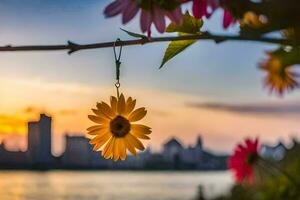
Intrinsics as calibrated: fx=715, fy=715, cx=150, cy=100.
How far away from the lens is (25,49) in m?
0.31

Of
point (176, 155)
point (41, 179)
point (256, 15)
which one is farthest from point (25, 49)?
point (41, 179)

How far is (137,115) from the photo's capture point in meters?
0.46

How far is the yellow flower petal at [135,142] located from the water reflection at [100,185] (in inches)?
709

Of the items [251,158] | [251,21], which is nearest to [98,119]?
[251,21]

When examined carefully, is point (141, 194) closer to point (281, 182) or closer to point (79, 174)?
point (79, 174)

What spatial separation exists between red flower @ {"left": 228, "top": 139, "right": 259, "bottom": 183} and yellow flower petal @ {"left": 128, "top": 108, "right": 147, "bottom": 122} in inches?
22.4

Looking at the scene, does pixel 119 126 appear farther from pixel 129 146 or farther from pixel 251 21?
pixel 251 21

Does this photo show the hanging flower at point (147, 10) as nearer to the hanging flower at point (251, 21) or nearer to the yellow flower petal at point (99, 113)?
the hanging flower at point (251, 21)

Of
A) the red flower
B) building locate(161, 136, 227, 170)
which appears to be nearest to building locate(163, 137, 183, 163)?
building locate(161, 136, 227, 170)

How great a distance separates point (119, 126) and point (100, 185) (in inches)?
1472

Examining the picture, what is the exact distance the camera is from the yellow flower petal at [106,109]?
0.44m

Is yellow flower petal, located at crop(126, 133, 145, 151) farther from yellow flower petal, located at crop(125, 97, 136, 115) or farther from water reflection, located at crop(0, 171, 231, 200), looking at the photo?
water reflection, located at crop(0, 171, 231, 200)

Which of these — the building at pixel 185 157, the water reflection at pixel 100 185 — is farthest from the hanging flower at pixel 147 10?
the building at pixel 185 157

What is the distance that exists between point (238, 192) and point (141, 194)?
65.5 ft
